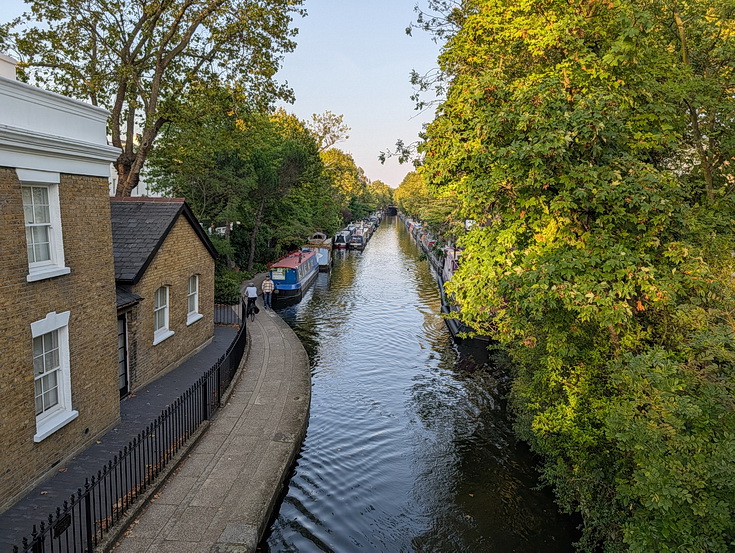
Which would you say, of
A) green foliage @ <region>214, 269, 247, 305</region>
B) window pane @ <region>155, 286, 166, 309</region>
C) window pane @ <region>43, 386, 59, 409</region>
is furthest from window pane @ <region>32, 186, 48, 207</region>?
green foliage @ <region>214, 269, 247, 305</region>

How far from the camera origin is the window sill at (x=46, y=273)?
8511 mm

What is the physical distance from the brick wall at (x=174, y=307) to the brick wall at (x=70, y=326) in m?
2.33

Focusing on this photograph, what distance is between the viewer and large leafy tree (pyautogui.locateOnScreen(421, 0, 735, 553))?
636 centimetres

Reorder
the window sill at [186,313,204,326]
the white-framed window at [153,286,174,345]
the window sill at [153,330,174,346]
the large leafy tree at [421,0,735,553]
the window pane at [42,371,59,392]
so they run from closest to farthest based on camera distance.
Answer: the large leafy tree at [421,0,735,553] → the window pane at [42,371,59,392] → the window sill at [153,330,174,346] → the white-framed window at [153,286,174,345] → the window sill at [186,313,204,326]

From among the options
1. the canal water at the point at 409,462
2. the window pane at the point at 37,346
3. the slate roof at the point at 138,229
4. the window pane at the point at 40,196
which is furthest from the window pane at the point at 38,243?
the canal water at the point at 409,462

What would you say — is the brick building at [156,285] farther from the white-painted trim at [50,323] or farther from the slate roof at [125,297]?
the white-painted trim at [50,323]

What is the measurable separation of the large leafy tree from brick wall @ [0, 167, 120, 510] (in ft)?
23.3

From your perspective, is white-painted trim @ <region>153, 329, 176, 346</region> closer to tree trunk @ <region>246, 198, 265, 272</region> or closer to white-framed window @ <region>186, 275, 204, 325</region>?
white-framed window @ <region>186, 275, 204, 325</region>

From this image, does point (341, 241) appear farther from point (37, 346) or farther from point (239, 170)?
point (37, 346)

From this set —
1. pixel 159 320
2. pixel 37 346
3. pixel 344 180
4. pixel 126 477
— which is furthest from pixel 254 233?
pixel 344 180

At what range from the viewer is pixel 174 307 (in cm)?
1564

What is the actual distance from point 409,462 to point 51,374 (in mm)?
8355

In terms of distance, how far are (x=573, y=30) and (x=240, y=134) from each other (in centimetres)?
1927

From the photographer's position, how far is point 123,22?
1978 cm
